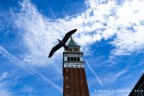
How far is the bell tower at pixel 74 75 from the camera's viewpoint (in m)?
68.7

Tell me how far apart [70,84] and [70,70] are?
17.0 feet

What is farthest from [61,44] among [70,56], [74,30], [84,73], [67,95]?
[70,56]

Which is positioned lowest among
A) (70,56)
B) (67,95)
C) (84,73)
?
(67,95)

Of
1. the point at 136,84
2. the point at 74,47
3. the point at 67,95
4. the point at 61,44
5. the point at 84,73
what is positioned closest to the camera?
the point at 61,44

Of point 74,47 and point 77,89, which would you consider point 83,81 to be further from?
point 74,47

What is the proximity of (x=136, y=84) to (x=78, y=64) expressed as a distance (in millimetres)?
37838

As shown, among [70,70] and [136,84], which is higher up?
[70,70]

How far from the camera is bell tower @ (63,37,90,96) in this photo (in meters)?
68.7

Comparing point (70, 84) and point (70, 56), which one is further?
point (70, 56)

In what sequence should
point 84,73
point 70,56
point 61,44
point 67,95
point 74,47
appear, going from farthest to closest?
point 74,47 < point 70,56 < point 84,73 < point 67,95 < point 61,44

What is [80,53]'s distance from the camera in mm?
82500

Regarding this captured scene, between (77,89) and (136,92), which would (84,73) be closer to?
(77,89)

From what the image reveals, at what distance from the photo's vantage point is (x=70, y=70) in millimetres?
74562

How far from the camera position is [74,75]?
72.8 m
